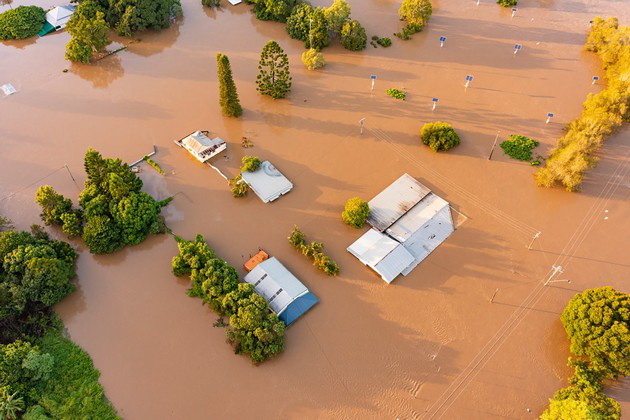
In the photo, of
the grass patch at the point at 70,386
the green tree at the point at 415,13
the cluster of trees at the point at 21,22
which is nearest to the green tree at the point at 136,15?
the cluster of trees at the point at 21,22

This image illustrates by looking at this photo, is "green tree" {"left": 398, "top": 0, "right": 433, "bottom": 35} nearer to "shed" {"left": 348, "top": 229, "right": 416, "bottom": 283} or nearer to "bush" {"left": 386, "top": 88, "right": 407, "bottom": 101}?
"bush" {"left": 386, "top": 88, "right": 407, "bottom": 101}

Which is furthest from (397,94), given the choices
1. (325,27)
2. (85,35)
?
(85,35)

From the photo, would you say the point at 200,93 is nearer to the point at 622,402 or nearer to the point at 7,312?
the point at 7,312

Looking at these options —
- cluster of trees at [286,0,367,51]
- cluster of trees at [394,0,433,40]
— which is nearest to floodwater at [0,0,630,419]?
cluster of trees at [394,0,433,40]

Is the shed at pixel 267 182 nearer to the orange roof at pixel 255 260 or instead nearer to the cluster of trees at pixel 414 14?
the orange roof at pixel 255 260

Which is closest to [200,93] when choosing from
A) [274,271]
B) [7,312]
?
[274,271]

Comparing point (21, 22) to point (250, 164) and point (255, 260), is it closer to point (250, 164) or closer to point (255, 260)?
point (250, 164)
